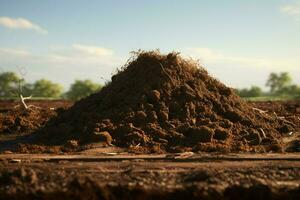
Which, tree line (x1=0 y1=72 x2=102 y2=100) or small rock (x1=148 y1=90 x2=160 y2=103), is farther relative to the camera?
tree line (x1=0 y1=72 x2=102 y2=100)

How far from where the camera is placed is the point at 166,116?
1333 centimetres

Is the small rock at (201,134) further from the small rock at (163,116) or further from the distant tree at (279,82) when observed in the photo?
the distant tree at (279,82)

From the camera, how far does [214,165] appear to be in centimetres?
959

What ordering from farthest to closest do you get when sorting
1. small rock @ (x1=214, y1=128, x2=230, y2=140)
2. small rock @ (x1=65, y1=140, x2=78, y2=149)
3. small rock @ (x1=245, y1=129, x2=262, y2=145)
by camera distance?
small rock @ (x1=214, y1=128, x2=230, y2=140) → small rock @ (x1=245, y1=129, x2=262, y2=145) → small rock @ (x1=65, y1=140, x2=78, y2=149)

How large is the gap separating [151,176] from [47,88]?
153 ft

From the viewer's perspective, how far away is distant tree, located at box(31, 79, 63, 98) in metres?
52.1

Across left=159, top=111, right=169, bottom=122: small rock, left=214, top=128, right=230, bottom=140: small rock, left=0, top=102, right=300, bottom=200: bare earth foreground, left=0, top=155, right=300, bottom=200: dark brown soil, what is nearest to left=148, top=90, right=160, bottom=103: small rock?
left=159, top=111, right=169, bottom=122: small rock

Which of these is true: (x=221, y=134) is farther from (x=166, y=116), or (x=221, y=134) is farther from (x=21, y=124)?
(x=21, y=124)

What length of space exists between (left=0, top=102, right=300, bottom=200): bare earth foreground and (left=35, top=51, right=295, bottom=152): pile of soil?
1.37m

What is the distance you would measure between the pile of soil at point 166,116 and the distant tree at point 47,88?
1498 inches

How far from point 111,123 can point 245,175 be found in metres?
5.49

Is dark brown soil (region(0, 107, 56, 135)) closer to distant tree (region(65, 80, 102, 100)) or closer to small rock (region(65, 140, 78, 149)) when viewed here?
small rock (region(65, 140, 78, 149))

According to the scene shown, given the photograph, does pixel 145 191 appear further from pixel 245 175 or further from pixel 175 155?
pixel 175 155

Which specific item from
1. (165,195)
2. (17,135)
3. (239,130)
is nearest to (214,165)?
(165,195)
